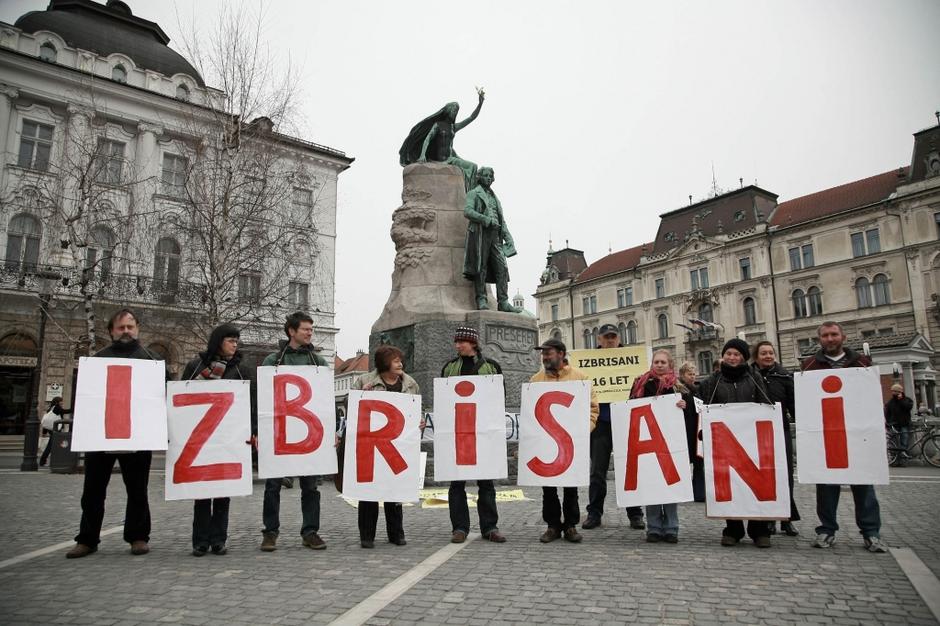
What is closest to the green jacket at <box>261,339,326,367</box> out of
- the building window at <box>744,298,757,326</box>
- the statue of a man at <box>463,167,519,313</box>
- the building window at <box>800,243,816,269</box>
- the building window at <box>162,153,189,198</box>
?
the statue of a man at <box>463,167,519,313</box>

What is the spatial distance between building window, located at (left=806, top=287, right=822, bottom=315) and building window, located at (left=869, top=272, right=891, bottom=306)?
4.28m

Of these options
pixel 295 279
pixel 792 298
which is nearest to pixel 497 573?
pixel 295 279

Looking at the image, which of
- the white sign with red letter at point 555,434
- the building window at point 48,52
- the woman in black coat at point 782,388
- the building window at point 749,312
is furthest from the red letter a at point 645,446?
the building window at point 749,312

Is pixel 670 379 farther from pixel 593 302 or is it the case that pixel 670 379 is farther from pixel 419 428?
pixel 593 302

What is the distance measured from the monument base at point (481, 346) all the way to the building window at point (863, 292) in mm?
51656

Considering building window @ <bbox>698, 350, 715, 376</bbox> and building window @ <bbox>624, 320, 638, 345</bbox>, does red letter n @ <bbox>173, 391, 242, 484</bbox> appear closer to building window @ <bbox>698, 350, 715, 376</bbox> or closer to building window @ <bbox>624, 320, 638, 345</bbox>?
building window @ <bbox>698, 350, 715, 376</bbox>

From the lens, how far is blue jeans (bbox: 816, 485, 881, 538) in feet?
16.8

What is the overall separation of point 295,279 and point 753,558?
15.7 metres

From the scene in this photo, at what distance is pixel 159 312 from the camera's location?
863 inches

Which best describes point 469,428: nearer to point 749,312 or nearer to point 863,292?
point 863,292

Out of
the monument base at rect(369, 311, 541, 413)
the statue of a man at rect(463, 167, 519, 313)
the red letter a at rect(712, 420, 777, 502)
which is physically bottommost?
the red letter a at rect(712, 420, 777, 502)

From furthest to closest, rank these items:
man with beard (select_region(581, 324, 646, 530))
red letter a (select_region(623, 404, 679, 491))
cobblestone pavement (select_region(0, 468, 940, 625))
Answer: man with beard (select_region(581, 324, 646, 530)) < red letter a (select_region(623, 404, 679, 491)) < cobblestone pavement (select_region(0, 468, 940, 625))

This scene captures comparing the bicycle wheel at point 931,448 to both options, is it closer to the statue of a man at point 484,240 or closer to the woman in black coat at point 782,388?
the statue of a man at point 484,240

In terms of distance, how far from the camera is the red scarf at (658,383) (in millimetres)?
6012
